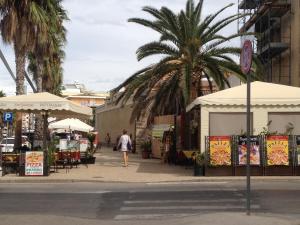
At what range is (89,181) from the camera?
65.1 ft

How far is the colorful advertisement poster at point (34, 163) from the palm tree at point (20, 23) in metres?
7.43

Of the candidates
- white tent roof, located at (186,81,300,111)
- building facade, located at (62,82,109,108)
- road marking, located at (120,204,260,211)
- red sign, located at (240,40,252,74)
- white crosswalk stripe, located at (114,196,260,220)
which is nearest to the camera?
red sign, located at (240,40,252,74)

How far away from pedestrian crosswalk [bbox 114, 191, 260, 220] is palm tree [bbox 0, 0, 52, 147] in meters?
15.2

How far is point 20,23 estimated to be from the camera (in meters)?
28.6

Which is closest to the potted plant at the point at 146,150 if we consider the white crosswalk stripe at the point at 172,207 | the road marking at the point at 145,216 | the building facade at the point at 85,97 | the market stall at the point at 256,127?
the market stall at the point at 256,127

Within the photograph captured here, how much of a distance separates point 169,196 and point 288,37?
24.1 metres

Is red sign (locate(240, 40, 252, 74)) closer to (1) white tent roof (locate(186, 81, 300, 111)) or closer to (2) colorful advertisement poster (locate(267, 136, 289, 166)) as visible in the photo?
(2) colorful advertisement poster (locate(267, 136, 289, 166))

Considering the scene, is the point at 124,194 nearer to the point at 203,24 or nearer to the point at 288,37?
the point at 203,24

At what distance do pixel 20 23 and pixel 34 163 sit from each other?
9424 mm

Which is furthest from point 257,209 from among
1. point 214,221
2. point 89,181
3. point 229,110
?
point 229,110

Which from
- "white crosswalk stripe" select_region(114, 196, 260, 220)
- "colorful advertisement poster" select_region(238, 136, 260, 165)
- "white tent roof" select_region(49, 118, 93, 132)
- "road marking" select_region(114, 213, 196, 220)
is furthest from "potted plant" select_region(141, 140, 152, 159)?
"road marking" select_region(114, 213, 196, 220)

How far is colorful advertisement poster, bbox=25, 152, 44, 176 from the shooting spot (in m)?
21.5

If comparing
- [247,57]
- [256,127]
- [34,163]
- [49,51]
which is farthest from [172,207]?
[49,51]

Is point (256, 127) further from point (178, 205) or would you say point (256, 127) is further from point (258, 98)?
point (178, 205)
